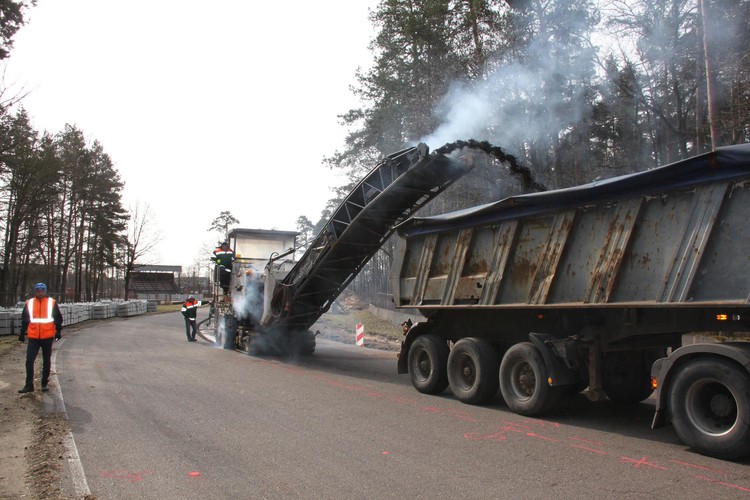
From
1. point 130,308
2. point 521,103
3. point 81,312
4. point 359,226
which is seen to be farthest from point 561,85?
point 130,308

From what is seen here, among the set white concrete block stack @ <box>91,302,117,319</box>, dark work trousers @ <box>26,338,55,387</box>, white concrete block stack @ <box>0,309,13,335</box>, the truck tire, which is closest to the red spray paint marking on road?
the truck tire

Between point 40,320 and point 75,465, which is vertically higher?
point 40,320

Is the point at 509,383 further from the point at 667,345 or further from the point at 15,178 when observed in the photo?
the point at 15,178

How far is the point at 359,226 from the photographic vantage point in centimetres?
1159

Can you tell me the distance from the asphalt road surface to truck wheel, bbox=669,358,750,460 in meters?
0.18

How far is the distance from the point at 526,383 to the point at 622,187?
2.94 m

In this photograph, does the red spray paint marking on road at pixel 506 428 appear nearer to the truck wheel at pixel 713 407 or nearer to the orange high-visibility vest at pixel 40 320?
the truck wheel at pixel 713 407

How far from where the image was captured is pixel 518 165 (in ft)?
32.3

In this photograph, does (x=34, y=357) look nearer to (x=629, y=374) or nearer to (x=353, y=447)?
(x=353, y=447)

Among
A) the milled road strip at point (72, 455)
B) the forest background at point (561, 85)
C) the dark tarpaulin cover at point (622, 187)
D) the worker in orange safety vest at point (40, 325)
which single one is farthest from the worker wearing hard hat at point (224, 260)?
the dark tarpaulin cover at point (622, 187)

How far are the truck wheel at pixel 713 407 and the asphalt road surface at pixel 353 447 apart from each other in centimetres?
18

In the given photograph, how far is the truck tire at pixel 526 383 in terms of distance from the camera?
7.01 m

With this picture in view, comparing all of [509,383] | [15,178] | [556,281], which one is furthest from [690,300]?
[15,178]

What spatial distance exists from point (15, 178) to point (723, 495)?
3215 centimetres
